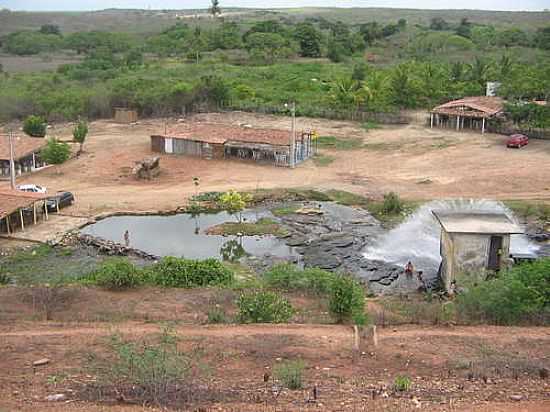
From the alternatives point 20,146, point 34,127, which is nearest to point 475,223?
point 20,146

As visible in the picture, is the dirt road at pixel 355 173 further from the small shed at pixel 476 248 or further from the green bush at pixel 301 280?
the green bush at pixel 301 280

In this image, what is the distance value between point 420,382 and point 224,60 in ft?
225

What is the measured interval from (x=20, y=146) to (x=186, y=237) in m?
13.7

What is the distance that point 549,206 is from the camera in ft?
95.3

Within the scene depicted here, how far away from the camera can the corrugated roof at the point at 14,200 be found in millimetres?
25719

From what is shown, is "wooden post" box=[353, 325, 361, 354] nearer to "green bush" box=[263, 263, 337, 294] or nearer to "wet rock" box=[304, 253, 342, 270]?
"green bush" box=[263, 263, 337, 294]

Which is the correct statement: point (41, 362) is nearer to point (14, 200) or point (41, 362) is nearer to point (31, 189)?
point (14, 200)

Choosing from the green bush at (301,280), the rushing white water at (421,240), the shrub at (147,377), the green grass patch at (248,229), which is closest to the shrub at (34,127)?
the green grass patch at (248,229)

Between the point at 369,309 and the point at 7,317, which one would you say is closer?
the point at 7,317

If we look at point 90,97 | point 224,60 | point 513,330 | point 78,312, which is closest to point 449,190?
point 513,330

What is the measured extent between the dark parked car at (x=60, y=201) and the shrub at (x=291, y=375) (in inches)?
744

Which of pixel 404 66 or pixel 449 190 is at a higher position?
pixel 404 66

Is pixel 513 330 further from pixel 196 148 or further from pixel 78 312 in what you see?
pixel 196 148

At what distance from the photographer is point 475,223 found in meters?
21.4
